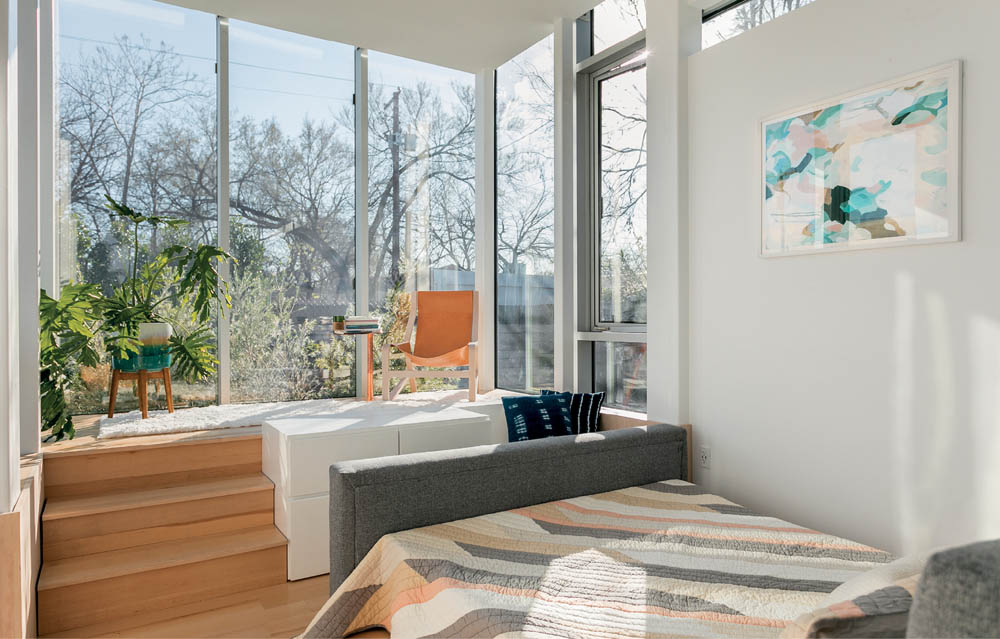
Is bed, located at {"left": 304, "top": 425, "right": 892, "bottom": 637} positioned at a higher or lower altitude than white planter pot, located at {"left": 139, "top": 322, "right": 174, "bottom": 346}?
lower

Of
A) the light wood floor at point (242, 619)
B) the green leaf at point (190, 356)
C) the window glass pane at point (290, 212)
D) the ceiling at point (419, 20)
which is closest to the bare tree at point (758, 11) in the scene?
the ceiling at point (419, 20)

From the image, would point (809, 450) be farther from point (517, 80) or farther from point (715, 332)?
point (517, 80)

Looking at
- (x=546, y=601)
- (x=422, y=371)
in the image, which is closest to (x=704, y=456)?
(x=546, y=601)

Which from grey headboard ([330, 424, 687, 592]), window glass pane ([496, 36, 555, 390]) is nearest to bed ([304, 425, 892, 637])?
grey headboard ([330, 424, 687, 592])

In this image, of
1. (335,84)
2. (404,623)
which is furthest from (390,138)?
(404,623)

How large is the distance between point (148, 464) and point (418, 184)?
2.87 m

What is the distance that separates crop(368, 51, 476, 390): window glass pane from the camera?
4.90 metres

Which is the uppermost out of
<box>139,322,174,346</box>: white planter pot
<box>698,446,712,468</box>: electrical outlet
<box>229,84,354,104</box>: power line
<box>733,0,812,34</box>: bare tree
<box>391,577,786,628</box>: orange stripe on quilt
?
<box>229,84,354,104</box>: power line

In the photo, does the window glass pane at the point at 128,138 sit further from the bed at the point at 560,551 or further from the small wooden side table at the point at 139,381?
the bed at the point at 560,551

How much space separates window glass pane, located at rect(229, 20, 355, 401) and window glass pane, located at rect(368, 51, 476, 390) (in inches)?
8.7

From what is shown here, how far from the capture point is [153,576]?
2.58 metres

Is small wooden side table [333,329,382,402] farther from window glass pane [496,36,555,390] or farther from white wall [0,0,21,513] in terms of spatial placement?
white wall [0,0,21,513]

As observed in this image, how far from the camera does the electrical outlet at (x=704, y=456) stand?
301 cm

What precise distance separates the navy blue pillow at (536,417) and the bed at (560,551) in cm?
46
